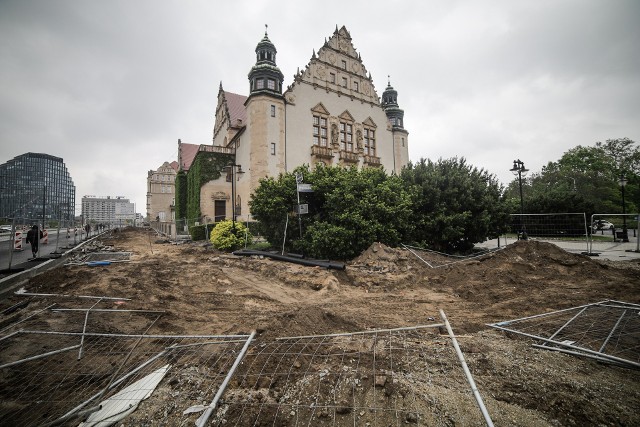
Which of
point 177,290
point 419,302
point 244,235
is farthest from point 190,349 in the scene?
point 244,235

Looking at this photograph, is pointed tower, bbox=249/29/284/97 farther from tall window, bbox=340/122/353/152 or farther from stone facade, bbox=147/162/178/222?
stone facade, bbox=147/162/178/222

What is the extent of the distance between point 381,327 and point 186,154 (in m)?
48.1

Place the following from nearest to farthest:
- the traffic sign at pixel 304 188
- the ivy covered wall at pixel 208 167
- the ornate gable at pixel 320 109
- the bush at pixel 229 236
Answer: the traffic sign at pixel 304 188 → the bush at pixel 229 236 → the ornate gable at pixel 320 109 → the ivy covered wall at pixel 208 167

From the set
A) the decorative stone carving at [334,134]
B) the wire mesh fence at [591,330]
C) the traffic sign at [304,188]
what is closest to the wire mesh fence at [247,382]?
the wire mesh fence at [591,330]

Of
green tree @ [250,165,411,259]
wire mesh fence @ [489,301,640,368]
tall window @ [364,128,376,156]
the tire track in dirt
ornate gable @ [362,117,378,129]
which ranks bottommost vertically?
the tire track in dirt

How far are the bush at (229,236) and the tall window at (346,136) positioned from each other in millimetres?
16531

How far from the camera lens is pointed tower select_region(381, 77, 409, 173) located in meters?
33.1

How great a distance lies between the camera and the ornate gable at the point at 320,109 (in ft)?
88.0

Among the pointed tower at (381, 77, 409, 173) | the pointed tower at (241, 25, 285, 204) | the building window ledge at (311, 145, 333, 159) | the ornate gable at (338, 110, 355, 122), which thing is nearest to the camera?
the pointed tower at (241, 25, 285, 204)

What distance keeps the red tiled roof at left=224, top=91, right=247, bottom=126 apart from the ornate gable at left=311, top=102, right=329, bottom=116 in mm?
9520

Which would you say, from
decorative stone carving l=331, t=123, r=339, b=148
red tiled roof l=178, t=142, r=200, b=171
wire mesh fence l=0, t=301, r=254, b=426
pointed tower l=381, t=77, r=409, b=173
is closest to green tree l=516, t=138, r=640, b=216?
pointed tower l=381, t=77, r=409, b=173

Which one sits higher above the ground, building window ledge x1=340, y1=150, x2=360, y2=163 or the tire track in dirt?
building window ledge x1=340, y1=150, x2=360, y2=163

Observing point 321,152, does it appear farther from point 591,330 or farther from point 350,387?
point 350,387

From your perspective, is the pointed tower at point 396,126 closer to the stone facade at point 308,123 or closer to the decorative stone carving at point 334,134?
the stone facade at point 308,123
